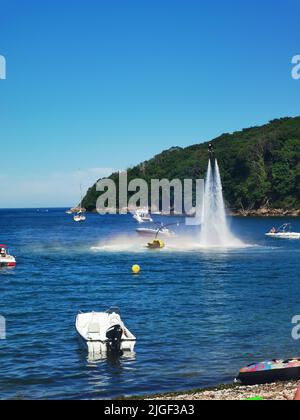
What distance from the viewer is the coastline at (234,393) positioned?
20.6 metres

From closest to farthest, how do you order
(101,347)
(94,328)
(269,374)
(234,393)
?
1. (234,393)
2. (269,374)
3. (101,347)
4. (94,328)

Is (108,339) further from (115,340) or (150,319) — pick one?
(150,319)

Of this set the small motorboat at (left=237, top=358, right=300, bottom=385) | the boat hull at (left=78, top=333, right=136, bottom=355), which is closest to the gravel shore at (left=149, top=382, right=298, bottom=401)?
the small motorboat at (left=237, top=358, right=300, bottom=385)

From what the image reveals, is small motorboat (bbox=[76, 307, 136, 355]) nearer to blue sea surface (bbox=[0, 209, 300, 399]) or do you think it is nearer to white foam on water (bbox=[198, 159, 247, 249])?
blue sea surface (bbox=[0, 209, 300, 399])

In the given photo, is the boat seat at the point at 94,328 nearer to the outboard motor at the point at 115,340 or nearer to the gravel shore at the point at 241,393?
the outboard motor at the point at 115,340

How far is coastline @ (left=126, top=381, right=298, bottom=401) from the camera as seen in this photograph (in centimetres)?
2056

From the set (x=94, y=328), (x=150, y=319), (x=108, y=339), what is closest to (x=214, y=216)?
(x=150, y=319)

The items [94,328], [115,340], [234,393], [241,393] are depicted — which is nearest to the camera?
[241,393]

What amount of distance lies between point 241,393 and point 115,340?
10632 mm

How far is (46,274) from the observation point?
67.2m

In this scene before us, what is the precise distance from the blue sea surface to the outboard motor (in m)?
1.11

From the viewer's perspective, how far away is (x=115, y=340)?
30.4 m

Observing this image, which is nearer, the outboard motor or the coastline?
the coastline

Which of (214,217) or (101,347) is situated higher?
(214,217)
